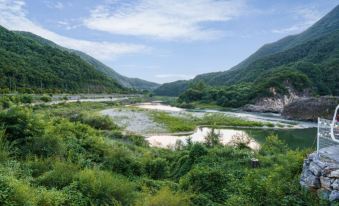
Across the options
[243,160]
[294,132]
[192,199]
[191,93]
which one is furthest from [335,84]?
[192,199]

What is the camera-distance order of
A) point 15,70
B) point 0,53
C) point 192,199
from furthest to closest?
point 0,53
point 15,70
point 192,199

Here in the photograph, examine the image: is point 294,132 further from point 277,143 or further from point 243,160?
point 243,160

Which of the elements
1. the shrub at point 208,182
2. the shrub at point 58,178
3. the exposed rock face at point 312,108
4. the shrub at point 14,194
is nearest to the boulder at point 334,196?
the shrub at point 208,182

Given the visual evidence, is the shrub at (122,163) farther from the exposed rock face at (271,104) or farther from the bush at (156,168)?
the exposed rock face at (271,104)

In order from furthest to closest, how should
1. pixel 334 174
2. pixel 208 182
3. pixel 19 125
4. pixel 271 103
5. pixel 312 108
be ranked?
pixel 271 103
pixel 312 108
pixel 19 125
pixel 208 182
pixel 334 174

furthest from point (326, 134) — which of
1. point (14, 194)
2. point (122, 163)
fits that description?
point (122, 163)

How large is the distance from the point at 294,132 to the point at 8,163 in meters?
43.2

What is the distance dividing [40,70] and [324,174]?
110 metres

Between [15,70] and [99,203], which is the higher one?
[15,70]

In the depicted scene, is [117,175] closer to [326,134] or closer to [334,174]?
[326,134]

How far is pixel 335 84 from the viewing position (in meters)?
108

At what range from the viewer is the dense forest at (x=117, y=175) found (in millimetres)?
9687

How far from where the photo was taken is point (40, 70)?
4183 inches

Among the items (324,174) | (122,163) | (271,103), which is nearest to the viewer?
(324,174)
